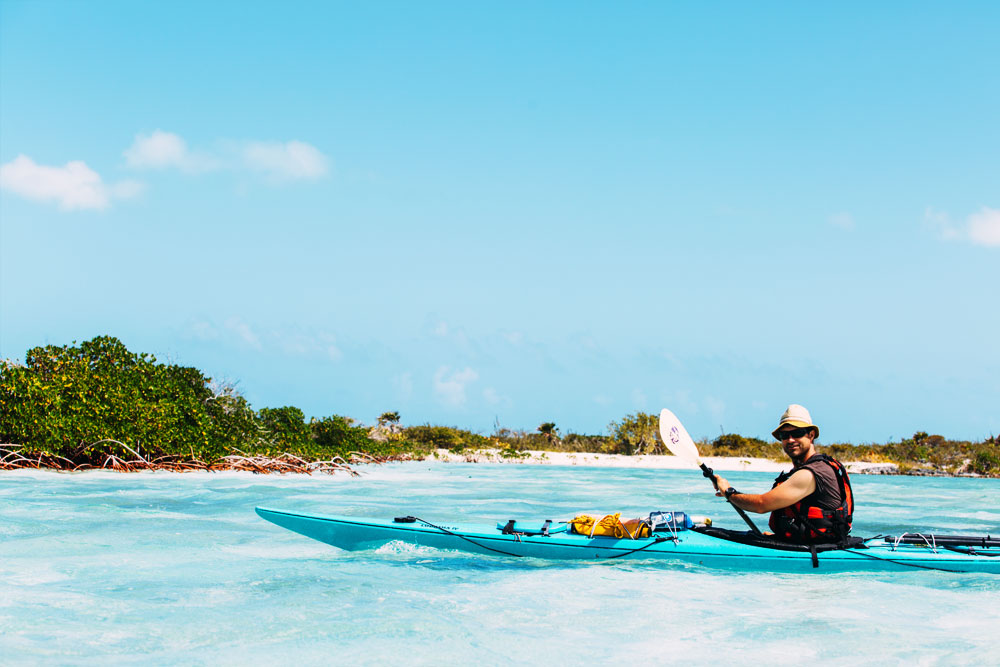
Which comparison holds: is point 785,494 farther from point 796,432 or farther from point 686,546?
point 686,546

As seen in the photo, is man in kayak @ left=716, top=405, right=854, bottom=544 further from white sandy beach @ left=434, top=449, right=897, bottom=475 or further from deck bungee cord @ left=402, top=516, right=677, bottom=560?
white sandy beach @ left=434, top=449, right=897, bottom=475

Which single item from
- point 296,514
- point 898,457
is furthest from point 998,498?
point 296,514

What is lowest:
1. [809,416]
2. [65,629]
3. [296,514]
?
[65,629]

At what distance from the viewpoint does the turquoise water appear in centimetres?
503

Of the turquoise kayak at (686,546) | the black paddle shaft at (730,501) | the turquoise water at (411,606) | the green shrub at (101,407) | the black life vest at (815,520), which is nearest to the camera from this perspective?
the turquoise water at (411,606)

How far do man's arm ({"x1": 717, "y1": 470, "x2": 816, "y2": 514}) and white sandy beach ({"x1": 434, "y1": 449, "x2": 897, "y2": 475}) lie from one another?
16.6 meters

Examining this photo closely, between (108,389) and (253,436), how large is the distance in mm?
3505

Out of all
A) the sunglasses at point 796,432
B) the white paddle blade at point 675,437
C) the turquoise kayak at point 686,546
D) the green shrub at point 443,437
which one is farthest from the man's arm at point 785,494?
the green shrub at point 443,437

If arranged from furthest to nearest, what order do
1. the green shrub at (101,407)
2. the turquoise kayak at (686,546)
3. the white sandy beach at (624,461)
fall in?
the white sandy beach at (624,461), the green shrub at (101,407), the turquoise kayak at (686,546)

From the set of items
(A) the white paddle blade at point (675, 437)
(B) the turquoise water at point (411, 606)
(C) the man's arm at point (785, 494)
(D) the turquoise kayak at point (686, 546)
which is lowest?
(B) the turquoise water at point (411, 606)

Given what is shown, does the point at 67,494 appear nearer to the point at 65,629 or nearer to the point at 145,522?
the point at 145,522

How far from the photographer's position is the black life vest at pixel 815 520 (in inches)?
240

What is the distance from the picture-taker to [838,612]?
5.93 metres

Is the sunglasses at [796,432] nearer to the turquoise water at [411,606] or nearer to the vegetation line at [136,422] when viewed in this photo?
the turquoise water at [411,606]
